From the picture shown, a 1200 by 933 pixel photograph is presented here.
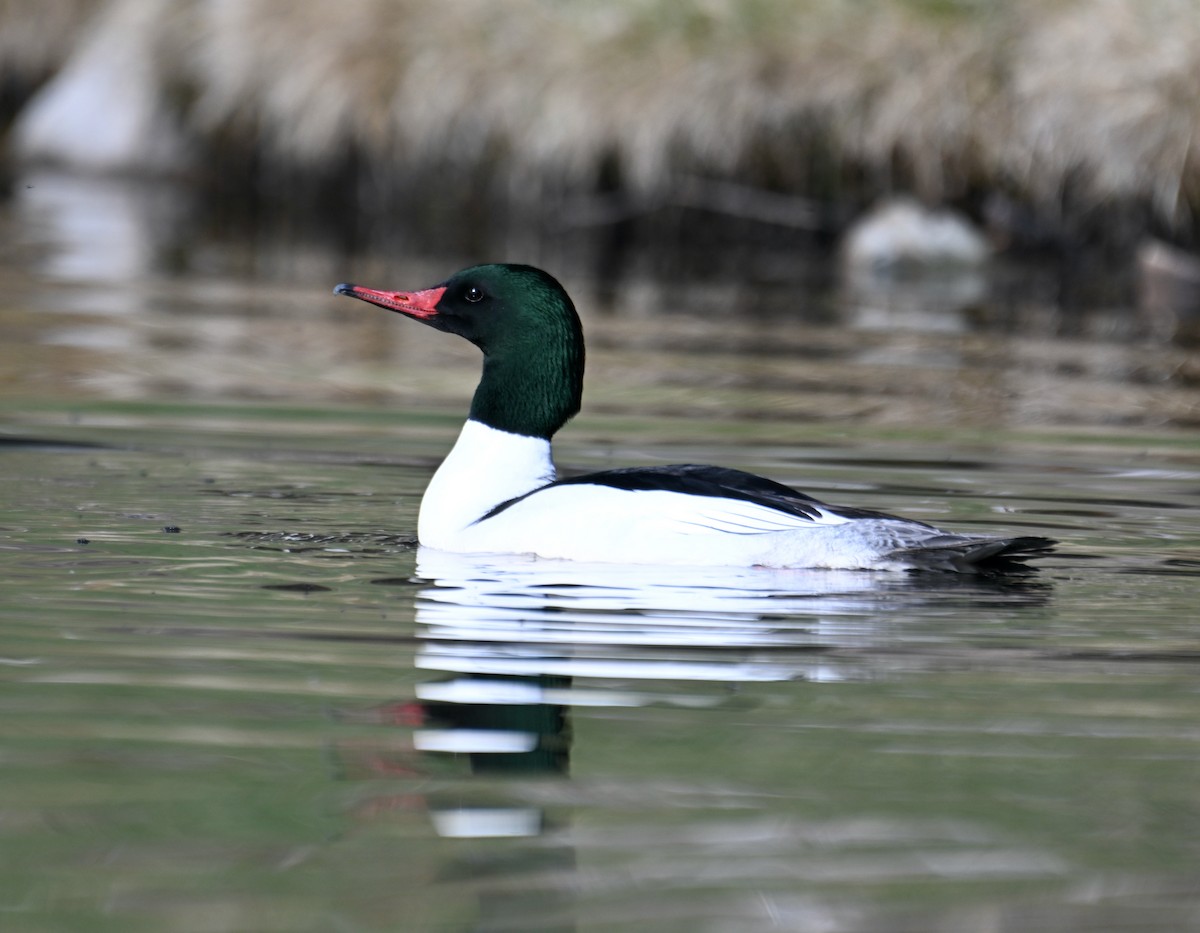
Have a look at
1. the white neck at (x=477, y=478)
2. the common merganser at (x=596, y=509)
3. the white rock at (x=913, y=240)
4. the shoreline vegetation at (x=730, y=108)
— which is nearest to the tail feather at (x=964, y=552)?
the common merganser at (x=596, y=509)

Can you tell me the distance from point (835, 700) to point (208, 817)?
1283 millimetres

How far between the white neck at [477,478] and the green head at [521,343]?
5 centimetres

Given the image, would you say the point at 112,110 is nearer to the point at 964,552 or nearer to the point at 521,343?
the point at 521,343

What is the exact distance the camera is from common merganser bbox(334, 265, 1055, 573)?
16.6 feet

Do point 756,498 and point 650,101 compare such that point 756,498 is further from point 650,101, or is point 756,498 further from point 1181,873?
point 650,101

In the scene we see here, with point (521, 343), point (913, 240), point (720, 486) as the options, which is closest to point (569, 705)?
point (720, 486)

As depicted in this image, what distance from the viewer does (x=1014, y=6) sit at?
15.9 metres

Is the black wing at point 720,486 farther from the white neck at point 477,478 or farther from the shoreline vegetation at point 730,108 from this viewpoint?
the shoreline vegetation at point 730,108

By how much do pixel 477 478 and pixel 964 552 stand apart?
4.54ft

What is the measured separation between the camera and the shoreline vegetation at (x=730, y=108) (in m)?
14.5

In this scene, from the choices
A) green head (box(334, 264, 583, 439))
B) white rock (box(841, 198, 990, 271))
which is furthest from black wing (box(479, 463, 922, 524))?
white rock (box(841, 198, 990, 271))

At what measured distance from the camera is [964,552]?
16.3 ft

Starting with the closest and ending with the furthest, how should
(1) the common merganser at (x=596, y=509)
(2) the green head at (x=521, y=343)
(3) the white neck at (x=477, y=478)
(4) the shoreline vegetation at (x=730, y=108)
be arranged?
(1) the common merganser at (x=596, y=509) < (3) the white neck at (x=477, y=478) < (2) the green head at (x=521, y=343) < (4) the shoreline vegetation at (x=730, y=108)

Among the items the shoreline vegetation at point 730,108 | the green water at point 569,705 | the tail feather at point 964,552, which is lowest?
the green water at point 569,705
